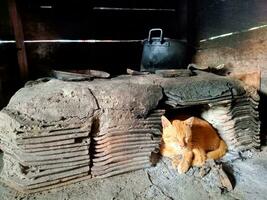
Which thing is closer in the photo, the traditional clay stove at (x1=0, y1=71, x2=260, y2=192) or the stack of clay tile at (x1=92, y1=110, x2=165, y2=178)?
the traditional clay stove at (x1=0, y1=71, x2=260, y2=192)

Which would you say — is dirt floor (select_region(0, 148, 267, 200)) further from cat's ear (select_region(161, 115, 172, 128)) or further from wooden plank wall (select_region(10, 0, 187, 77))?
wooden plank wall (select_region(10, 0, 187, 77))

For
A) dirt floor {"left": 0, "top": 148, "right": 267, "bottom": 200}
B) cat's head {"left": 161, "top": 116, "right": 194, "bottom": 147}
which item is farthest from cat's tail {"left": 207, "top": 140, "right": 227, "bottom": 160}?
cat's head {"left": 161, "top": 116, "right": 194, "bottom": 147}

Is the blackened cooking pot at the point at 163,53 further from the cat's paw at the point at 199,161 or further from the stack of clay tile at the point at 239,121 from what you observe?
the cat's paw at the point at 199,161

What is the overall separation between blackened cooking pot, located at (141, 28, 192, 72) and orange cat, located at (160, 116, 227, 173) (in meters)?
1.13

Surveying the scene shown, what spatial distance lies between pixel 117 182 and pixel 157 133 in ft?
2.38

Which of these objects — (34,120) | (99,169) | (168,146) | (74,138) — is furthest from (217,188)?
(34,120)

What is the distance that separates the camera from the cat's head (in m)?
3.02

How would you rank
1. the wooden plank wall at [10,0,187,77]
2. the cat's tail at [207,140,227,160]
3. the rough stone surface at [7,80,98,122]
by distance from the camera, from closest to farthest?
the rough stone surface at [7,80,98,122]
the cat's tail at [207,140,227,160]
the wooden plank wall at [10,0,187,77]

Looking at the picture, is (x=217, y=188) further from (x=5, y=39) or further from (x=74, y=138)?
(x=5, y=39)

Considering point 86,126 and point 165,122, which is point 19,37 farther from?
point 165,122

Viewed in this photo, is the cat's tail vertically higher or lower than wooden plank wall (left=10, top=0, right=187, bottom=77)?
lower

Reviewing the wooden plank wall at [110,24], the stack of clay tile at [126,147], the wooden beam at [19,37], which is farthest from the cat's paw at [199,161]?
the wooden beam at [19,37]

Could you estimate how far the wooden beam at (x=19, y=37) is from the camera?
4156 millimetres

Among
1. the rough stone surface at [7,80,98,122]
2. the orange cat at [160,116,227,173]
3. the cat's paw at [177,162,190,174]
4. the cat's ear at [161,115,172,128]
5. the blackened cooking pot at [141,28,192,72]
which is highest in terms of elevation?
the blackened cooking pot at [141,28,192,72]
